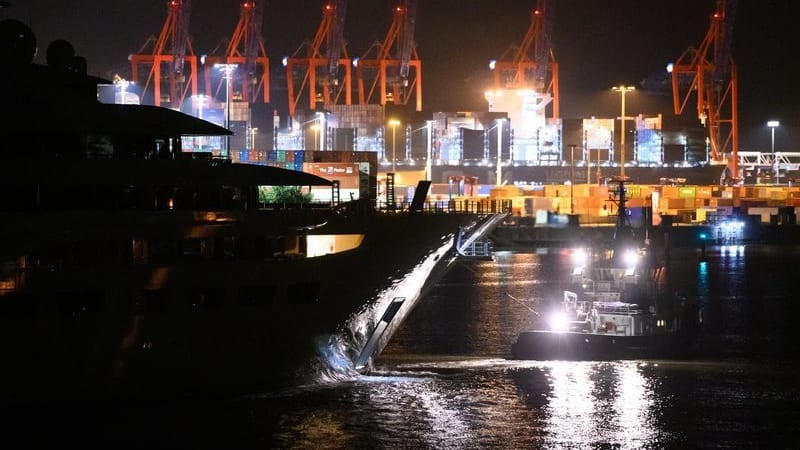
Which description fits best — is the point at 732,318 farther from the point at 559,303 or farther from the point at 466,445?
the point at 466,445

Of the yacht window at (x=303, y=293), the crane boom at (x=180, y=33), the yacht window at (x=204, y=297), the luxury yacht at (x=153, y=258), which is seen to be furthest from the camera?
the crane boom at (x=180, y=33)

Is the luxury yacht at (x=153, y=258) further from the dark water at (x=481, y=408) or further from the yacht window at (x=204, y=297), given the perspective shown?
the dark water at (x=481, y=408)

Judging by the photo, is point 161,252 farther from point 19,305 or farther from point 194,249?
point 19,305

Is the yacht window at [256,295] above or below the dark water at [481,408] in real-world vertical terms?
above

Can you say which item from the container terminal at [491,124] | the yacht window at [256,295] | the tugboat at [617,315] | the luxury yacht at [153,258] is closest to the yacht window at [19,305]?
the luxury yacht at [153,258]

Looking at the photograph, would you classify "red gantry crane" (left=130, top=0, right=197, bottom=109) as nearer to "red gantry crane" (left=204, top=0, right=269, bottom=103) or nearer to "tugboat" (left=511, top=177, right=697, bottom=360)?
"red gantry crane" (left=204, top=0, right=269, bottom=103)

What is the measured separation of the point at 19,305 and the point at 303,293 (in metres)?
6.99

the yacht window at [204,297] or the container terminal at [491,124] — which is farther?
the container terminal at [491,124]

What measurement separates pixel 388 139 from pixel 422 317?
96853 millimetres

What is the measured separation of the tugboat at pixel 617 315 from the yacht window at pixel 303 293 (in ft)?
38.2

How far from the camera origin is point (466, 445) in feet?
91.8

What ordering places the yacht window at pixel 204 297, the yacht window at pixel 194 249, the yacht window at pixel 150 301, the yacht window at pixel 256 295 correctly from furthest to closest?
the yacht window at pixel 256 295 < the yacht window at pixel 194 249 < the yacht window at pixel 204 297 < the yacht window at pixel 150 301

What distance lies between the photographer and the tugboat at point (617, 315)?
39.4m

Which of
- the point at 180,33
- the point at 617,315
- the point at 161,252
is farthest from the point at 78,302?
the point at 180,33
